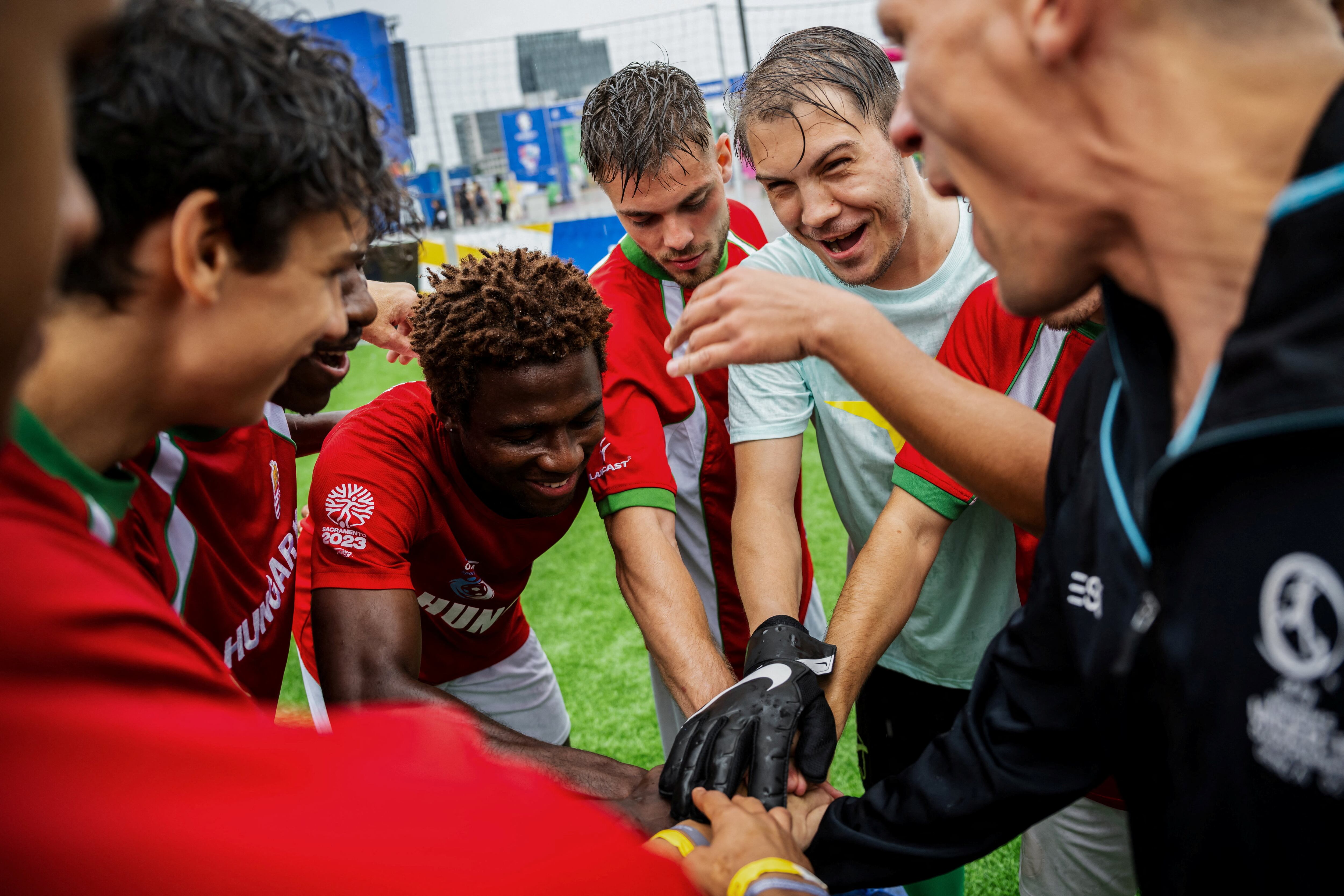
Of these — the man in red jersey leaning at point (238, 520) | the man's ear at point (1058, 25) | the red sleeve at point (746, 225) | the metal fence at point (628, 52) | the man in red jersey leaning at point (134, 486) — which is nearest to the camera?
the man in red jersey leaning at point (134, 486)

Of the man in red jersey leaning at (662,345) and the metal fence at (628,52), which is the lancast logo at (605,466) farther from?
the metal fence at (628,52)

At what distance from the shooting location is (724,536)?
277 cm

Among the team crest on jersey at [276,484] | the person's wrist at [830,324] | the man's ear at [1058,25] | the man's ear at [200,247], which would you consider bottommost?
the team crest on jersey at [276,484]

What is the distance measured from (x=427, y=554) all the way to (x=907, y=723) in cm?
143

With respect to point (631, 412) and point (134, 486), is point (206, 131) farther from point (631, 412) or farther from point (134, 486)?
point (631, 412)

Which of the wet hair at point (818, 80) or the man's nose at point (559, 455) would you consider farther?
the wet hair at point (818, 80)

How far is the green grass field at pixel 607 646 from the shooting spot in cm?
328

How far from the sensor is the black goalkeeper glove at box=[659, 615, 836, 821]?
163cm

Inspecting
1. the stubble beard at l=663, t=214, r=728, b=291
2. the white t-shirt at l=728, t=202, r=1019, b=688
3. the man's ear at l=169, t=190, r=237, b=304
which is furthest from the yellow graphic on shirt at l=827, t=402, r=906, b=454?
the man's ear at l=169, t=190, r=237, b=304

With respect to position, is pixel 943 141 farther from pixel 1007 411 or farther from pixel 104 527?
pixel 104 527

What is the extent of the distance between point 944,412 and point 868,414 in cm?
78

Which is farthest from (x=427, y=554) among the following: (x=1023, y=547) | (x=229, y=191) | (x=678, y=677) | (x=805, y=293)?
(x=1023, y=547)

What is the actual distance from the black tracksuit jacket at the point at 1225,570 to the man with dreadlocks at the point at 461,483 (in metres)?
0.91

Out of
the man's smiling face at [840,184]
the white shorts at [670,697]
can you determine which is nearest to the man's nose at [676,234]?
the man's smiling face at [840,184]
